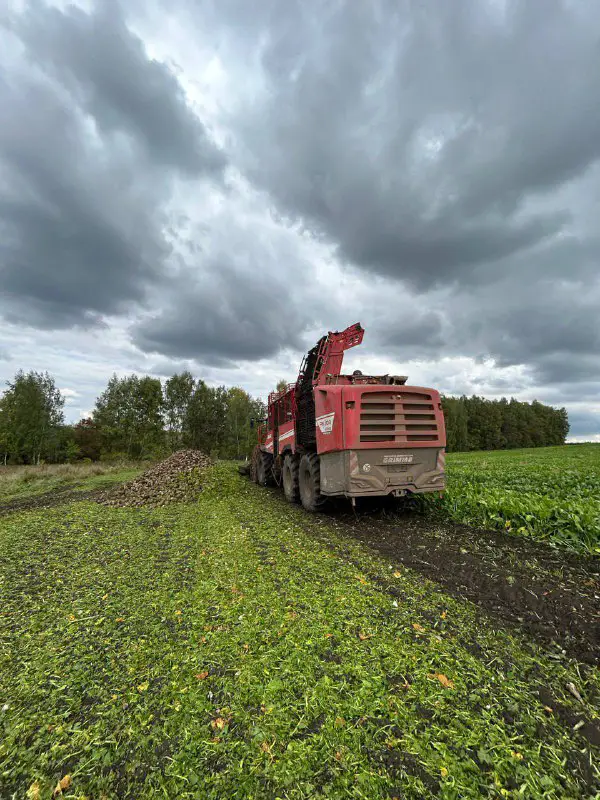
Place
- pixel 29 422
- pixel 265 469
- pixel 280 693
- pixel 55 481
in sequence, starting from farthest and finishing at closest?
1. pixel 29 422
2. pixel 55 481
3. pixel 265 469
4. pixel 280 693

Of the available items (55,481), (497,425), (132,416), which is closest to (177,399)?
(132,416)

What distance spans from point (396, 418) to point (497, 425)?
89.2 metres

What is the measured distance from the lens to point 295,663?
114 inches

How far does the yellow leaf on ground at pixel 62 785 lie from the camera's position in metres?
1.89

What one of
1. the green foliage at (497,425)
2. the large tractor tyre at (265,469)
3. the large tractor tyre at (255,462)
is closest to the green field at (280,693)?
the large tractor tyre at (265,469)

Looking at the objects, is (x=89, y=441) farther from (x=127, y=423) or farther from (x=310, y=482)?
(x=310, y=482)

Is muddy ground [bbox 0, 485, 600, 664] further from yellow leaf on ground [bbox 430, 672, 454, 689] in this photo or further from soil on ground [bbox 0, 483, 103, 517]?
soil on ground [bbox 0, 483, 103, 517]

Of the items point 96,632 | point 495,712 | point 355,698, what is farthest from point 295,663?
point 96,632

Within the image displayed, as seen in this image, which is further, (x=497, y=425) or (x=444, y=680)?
(x=497, y=425)

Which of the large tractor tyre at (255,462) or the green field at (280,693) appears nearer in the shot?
the green field at (280,693)

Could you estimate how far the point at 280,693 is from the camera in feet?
8.44

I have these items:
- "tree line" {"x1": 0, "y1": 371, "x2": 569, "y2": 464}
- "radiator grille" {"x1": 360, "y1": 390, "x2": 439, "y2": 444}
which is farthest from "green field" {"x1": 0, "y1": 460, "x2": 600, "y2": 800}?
"tree line" {"x1": 0, "y1": 371, "x2": 569, "y2": 464}

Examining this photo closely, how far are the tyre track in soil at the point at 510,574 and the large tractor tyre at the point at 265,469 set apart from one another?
6.79 metres

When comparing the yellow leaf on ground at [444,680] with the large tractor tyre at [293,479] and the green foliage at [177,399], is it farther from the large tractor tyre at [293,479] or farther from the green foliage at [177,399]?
the green foliage at [177,399]
